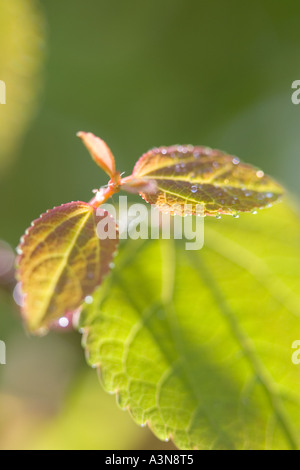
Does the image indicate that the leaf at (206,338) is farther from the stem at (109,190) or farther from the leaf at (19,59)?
the leaf at (19,59)

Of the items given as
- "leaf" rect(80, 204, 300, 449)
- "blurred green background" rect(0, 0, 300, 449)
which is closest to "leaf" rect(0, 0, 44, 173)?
"blurred green background" rect(0, 0, 300, 449)

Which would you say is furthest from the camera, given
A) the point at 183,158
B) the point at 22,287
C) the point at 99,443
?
the point at 99,443

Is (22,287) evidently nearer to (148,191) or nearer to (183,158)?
(148,191)

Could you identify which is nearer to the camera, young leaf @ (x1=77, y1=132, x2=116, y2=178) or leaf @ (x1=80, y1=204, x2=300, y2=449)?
young leaf @ (x1=77, y1=132, x2=116, y2=178)

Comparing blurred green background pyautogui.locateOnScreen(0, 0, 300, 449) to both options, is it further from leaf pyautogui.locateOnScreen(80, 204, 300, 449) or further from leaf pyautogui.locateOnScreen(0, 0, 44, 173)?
leaf pyautogui.locateOnScreen(80, 204, 300, 449)

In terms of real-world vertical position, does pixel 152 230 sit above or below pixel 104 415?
above

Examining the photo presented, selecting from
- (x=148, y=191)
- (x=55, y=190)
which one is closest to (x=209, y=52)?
(x=55, y=190)
